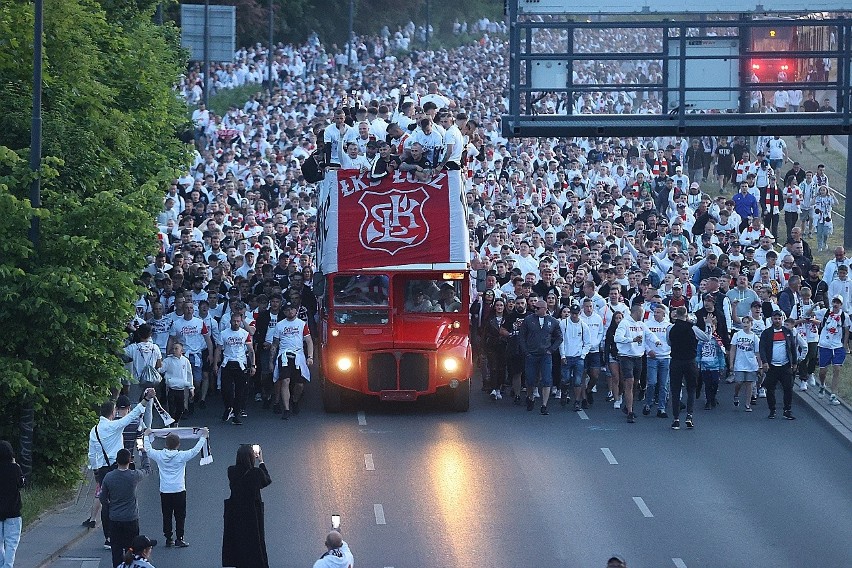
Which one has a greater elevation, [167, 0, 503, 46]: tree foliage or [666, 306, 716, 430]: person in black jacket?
[167, 0, 503, 46]: tree foliage

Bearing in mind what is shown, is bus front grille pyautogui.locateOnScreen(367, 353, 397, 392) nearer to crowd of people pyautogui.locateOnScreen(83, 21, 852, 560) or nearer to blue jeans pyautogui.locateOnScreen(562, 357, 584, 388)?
crowd of people pyautogui.locateOnScreen(83, 21, 852, 560)

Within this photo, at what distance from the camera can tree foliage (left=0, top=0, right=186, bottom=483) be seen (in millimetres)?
19000

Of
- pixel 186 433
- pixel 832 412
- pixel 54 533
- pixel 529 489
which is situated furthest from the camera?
pixel 832 412

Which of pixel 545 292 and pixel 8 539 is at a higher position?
pixel 545 292

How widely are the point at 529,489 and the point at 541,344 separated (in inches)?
182

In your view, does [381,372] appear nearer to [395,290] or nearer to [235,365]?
[395,290]

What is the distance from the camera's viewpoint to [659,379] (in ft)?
79.4

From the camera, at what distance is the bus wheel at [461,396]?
79.7 ft

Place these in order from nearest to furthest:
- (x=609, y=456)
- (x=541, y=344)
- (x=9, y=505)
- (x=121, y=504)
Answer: (x=9, y=505)
(x=121, y=504)
(x=609, y=456)
(x=541, y=344)

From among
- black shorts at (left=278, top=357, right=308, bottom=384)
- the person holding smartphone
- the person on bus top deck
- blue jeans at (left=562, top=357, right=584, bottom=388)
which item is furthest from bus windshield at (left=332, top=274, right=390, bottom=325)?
Answer: the person holding smartphone

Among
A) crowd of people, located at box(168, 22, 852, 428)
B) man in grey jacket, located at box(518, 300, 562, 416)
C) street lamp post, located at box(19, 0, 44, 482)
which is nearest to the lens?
street lamp post, located at box(19, 0, 44, 482)

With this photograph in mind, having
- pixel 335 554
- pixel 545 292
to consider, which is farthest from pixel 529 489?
pixel 545 292

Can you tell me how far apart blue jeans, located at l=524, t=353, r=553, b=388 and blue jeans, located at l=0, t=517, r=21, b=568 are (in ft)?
32.8

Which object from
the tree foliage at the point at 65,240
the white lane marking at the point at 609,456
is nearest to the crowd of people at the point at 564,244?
the white lane marking at the point at 609,456
